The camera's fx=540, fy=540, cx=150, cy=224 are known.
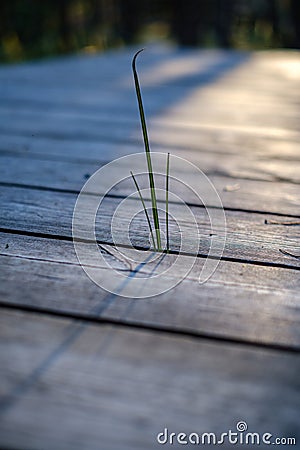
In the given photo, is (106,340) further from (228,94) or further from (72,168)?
(228,94)

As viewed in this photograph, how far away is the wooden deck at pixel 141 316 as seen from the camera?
0.56m

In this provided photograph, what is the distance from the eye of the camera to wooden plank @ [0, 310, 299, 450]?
0.54m

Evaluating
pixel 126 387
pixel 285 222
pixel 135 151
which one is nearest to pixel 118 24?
pixel 135 151

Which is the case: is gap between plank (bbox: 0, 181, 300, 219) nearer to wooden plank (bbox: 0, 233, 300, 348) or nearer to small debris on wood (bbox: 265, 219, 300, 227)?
small debris on wood (bbox: 265, 219, 300, 227)

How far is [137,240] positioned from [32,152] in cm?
70

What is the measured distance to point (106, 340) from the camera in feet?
2.25

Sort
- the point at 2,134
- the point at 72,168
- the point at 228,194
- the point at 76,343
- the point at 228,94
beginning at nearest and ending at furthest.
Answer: the point at 76,343
the point at 228,194
the point at 72,168
the point at 2,134
the point at 228,94

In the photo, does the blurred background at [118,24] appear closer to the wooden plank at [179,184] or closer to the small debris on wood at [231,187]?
the wooden plank at [179,184]

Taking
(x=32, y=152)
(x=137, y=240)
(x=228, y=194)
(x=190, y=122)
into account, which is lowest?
(x=137, y=240)

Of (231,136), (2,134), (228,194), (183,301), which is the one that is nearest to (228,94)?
(231,136)

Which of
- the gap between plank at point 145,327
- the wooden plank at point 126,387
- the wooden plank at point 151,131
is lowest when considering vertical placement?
the wooden plank at point 126,387

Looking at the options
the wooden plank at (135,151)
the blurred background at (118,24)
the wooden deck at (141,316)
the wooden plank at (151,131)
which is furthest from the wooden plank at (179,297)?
the blurred background at (118,24)

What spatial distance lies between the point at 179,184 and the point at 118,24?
7.35m

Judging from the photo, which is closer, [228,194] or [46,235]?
[46,235]
